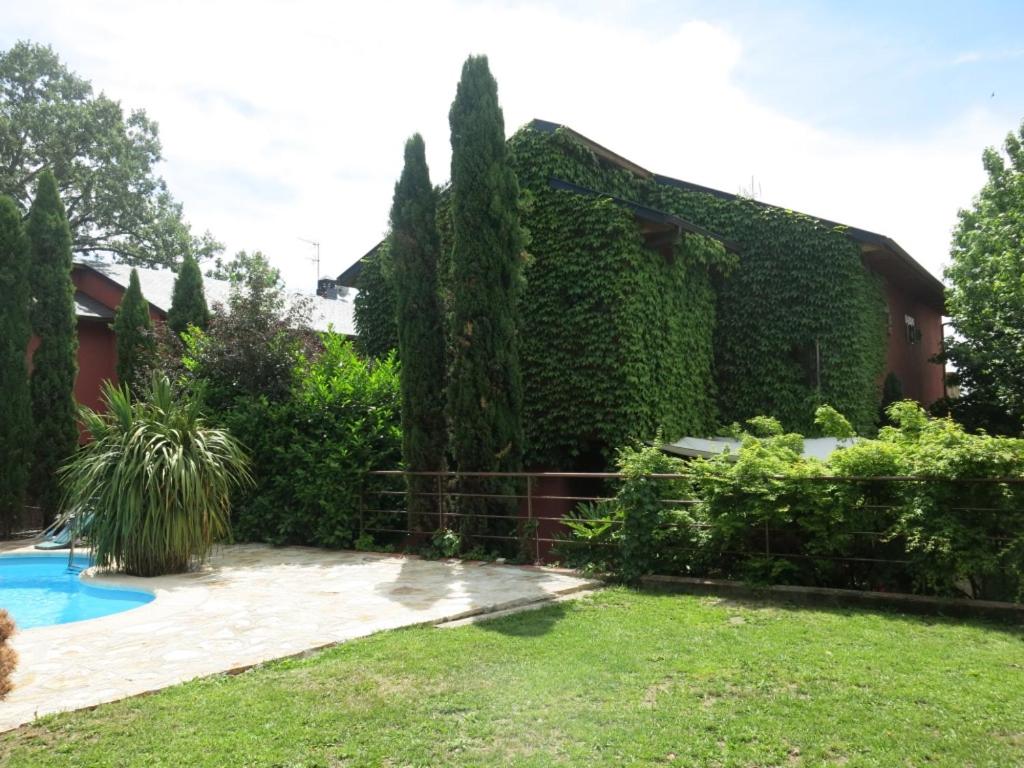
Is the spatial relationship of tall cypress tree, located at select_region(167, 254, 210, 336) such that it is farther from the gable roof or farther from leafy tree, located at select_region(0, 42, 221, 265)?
leafy tree, located at select_region(0, 42, 221, 265)

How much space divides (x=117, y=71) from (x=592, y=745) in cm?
1015

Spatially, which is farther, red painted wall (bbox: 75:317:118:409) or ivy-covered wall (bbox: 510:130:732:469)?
red painted wall (bbox: 75:317:118:409)

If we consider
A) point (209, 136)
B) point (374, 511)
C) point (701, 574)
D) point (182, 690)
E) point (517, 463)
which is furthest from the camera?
point (209, 136)

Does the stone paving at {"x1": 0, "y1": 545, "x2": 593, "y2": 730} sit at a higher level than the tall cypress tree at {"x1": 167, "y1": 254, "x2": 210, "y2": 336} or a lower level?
lower

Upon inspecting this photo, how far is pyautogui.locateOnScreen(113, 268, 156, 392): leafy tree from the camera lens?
1627 centimetres

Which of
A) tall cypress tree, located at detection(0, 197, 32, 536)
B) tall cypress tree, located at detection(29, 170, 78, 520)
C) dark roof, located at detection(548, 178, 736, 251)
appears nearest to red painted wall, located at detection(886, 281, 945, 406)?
dark roof, located at detection(548, 178, 736, 251)

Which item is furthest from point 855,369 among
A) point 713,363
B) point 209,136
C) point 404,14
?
point 209,136

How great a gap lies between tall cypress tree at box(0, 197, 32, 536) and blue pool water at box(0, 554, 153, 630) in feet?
8.24

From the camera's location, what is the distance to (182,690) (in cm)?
424

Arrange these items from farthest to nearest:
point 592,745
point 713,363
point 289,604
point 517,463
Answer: point 713,363
point 517,463
point 289,604
point 592,745

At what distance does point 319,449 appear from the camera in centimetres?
1090

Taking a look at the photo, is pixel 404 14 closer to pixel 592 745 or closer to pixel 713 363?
pixel 592 745

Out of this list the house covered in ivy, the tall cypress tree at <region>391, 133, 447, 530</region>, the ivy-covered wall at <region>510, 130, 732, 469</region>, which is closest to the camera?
the tall cypress tree at <region>391, 133, 447, 530</region>

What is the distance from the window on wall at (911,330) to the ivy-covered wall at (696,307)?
3.34m
